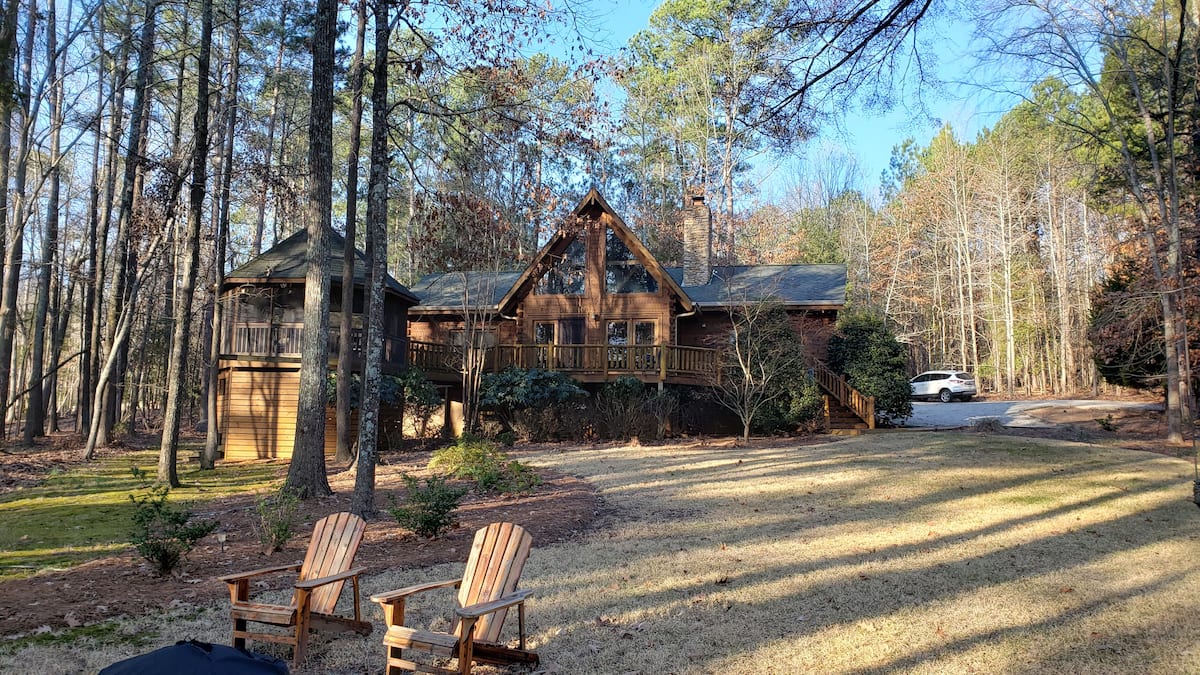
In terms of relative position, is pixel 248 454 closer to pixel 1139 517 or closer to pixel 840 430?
pixel 840 430

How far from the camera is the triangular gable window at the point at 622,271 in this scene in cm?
2306

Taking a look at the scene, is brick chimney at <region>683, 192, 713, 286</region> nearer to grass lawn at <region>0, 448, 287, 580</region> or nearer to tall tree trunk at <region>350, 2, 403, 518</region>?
grass lawn at <region>0, 448, 287, 580</region>

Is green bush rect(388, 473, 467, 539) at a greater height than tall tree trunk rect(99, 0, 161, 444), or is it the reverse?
tall tree trunk rect(99, 0, 161, 444)

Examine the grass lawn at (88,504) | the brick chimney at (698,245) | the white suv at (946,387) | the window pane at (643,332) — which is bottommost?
the grass lawn at (88,504)

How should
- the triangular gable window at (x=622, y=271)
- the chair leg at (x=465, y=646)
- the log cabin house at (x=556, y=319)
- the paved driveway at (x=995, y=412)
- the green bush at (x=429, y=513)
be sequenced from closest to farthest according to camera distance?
the chair leg at (x=465, y=646) → the green bush at (x=429, y=513) → the log cabin house at (x=556, y=319) → the paved driveway at (x=995, y=412) → the triangular gable window at (x=622, y=271)

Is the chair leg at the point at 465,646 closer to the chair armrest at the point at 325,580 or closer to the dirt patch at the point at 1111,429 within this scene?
the chair armrest at the point at 325,580

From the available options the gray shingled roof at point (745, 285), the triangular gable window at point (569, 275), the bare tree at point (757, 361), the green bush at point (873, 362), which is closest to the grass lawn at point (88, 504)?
the gray shingled roof at point (745, 285)

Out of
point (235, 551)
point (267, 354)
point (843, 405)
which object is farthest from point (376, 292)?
point (843, 405)

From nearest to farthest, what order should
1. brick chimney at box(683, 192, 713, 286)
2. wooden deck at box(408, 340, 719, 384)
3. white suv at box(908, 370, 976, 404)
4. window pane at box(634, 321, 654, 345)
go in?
wooden deck at box(408, 340, 719, 384), window pane at box(634, 321, 654, 345), brick chimney at box(683, 192, 713, 286), white suv at box(908, 370, 976, 404)

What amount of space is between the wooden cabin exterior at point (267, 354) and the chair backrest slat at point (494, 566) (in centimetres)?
1435

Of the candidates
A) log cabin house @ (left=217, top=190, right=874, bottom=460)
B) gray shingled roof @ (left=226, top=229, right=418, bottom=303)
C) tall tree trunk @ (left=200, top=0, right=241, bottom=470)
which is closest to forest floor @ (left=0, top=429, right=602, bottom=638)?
tall tree trunk @ (left=200, top=0, right=241, bottom=470)

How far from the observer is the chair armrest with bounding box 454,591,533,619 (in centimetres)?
411

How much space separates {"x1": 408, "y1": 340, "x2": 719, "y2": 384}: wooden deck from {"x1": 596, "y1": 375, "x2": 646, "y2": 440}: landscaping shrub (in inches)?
18.6

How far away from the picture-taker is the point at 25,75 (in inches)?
620
